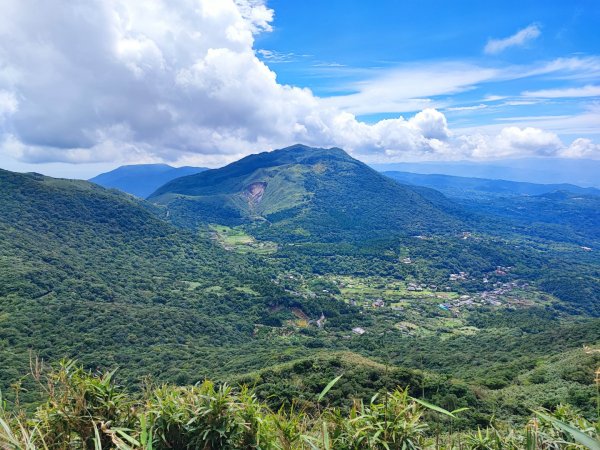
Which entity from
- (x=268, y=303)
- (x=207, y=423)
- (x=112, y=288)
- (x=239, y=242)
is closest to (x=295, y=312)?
(x=268, y=303)

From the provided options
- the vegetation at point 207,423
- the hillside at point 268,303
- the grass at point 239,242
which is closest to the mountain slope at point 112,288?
the hillside at point 268,303

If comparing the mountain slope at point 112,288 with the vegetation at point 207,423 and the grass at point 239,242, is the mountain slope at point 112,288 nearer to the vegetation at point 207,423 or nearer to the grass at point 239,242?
the grass at point 239,242

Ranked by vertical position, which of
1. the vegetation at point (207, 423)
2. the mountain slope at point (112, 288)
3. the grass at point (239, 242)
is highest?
the vegetation at point (207, 423)

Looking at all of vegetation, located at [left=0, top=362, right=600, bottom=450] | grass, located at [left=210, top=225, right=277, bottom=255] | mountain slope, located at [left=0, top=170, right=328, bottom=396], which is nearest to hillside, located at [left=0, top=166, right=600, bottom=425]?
mountain slope, located at [left=0, top=170, right=328, bottom=396]

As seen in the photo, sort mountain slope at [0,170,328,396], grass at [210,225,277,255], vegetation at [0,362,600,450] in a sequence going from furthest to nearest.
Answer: grass at [210,225,277,255], mountain slope at [0,170,328,396], vegetation at [0,362,600,450]

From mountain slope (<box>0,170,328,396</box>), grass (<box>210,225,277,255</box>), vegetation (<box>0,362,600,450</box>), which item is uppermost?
vegetation (<box>0,362,600,450</box>)

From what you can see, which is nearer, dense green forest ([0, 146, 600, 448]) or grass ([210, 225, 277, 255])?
dense green forest ([0, 146, 600, 448])

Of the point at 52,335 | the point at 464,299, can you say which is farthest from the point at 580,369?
the point at 464,299

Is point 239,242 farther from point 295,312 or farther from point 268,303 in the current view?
point 295,312

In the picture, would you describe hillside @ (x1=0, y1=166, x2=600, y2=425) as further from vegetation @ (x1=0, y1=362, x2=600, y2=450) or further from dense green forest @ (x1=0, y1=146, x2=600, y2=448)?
vegetation @ (x1=0, y1=362, x2=600, y2=450)
